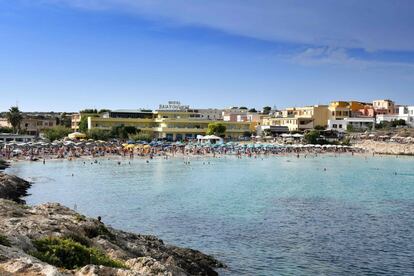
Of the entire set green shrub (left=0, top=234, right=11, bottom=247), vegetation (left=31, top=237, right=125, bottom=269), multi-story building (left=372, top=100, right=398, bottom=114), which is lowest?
vegetation (left=31, top=237, right=125, bottom=269)

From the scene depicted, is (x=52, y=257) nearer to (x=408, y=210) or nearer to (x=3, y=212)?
(x=3, y=212)

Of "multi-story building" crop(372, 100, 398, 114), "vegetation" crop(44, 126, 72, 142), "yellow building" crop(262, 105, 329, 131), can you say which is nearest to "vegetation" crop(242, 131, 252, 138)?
"yellow building" crop(262, 105, 329, 131)

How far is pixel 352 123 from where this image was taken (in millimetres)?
123375

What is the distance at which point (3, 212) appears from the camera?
1803 centimetres

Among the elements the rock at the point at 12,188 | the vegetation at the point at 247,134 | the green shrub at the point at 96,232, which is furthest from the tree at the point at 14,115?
the green shrub at the point at 96,232

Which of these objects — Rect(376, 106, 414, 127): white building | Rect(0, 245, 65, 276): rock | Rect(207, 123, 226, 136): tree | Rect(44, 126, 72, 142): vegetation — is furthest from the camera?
Rect(376, 106, 414, 127): white building

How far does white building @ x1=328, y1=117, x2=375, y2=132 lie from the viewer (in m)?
122

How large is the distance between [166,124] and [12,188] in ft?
256

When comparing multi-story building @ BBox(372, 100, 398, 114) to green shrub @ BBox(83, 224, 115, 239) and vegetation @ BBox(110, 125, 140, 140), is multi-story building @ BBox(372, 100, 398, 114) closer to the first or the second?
vegetation @ BBox(110, 125, 140, 140)

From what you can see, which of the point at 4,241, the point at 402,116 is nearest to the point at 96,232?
the point at 4,241

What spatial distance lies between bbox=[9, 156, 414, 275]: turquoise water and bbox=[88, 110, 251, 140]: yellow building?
49689 millimetres

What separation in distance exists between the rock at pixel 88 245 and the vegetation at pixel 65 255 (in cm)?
32

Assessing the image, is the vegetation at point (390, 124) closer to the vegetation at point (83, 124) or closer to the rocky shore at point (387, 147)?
the rocky shore at point (387, 147)

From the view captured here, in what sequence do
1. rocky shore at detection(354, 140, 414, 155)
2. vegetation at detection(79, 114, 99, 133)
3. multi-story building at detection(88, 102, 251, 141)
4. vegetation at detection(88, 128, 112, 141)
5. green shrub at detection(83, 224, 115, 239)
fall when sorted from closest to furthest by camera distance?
1. green shrub at detection(83, 224, 115, 239)
2. vegetation at detection(88, 128, 112, 141)
3. rocky shore at detection(354, 140, 414, 155)
4. vegetation at detection(79, 114, 99, 133)
5. multi-story building at detection(88, 102, 251, 141)
